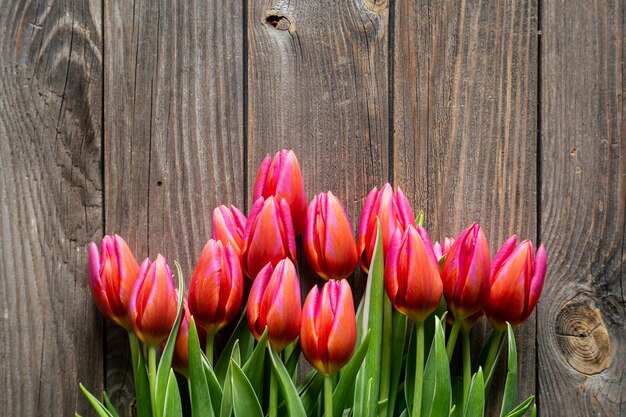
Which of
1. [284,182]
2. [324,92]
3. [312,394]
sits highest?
[324,92]

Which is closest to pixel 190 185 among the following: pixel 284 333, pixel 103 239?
pixel 103 239

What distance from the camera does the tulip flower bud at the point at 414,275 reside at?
0.64 metres

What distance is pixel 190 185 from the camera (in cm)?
76

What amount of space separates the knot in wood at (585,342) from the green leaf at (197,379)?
0.41 metres

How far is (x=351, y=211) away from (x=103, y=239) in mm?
277

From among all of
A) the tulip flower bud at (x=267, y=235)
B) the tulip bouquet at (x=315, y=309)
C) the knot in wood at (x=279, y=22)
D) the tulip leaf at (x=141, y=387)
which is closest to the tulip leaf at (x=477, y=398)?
the tulip bouquet at (x=315, y=309)

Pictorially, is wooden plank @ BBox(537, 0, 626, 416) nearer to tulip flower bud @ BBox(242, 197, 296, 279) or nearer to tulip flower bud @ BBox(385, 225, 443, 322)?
tulip flower bud @ BBox(385, 225, 443, 322)

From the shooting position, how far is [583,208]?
0.79m

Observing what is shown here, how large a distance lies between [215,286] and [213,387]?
11 centimetres

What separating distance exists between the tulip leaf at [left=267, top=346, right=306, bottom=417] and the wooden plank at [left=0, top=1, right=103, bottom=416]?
23 cm

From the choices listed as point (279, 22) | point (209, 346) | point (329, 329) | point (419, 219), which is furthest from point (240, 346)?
point (279, 22)

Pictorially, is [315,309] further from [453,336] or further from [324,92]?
[324,92]

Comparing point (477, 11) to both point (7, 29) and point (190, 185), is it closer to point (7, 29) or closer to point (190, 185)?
point (190, 185)

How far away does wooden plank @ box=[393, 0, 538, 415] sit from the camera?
0.78m
